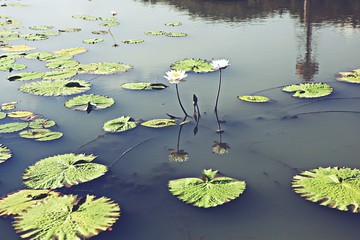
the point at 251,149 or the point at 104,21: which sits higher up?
the point at 104,21

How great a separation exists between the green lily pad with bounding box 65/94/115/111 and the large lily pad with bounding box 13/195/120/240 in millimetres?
1631

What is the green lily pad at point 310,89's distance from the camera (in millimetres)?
3967

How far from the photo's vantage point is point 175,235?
2154mm

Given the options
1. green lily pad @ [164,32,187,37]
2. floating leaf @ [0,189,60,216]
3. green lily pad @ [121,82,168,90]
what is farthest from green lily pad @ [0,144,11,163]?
green lily pad @ [164,32,187,37]

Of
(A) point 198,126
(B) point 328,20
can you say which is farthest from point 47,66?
(B) point 328,20

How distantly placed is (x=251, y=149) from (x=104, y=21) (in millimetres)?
7434

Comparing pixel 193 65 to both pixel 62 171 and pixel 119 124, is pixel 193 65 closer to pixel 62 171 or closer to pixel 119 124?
pixel 119 124

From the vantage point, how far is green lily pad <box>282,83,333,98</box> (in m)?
3.97

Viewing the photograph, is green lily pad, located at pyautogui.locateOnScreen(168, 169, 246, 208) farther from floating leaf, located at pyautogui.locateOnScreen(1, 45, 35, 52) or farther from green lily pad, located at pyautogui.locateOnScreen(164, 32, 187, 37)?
floating leaf, located at pyautogui.locateOnScreen(1, 45, 35, 52)

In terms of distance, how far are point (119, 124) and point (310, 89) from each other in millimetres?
2083

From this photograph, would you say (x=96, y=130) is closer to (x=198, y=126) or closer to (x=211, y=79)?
(x=198, y=126)

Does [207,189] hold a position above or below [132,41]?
below

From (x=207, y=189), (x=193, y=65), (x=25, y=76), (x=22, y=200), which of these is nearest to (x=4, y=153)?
(x=22, y=200)

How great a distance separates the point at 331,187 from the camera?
7.85 feet
